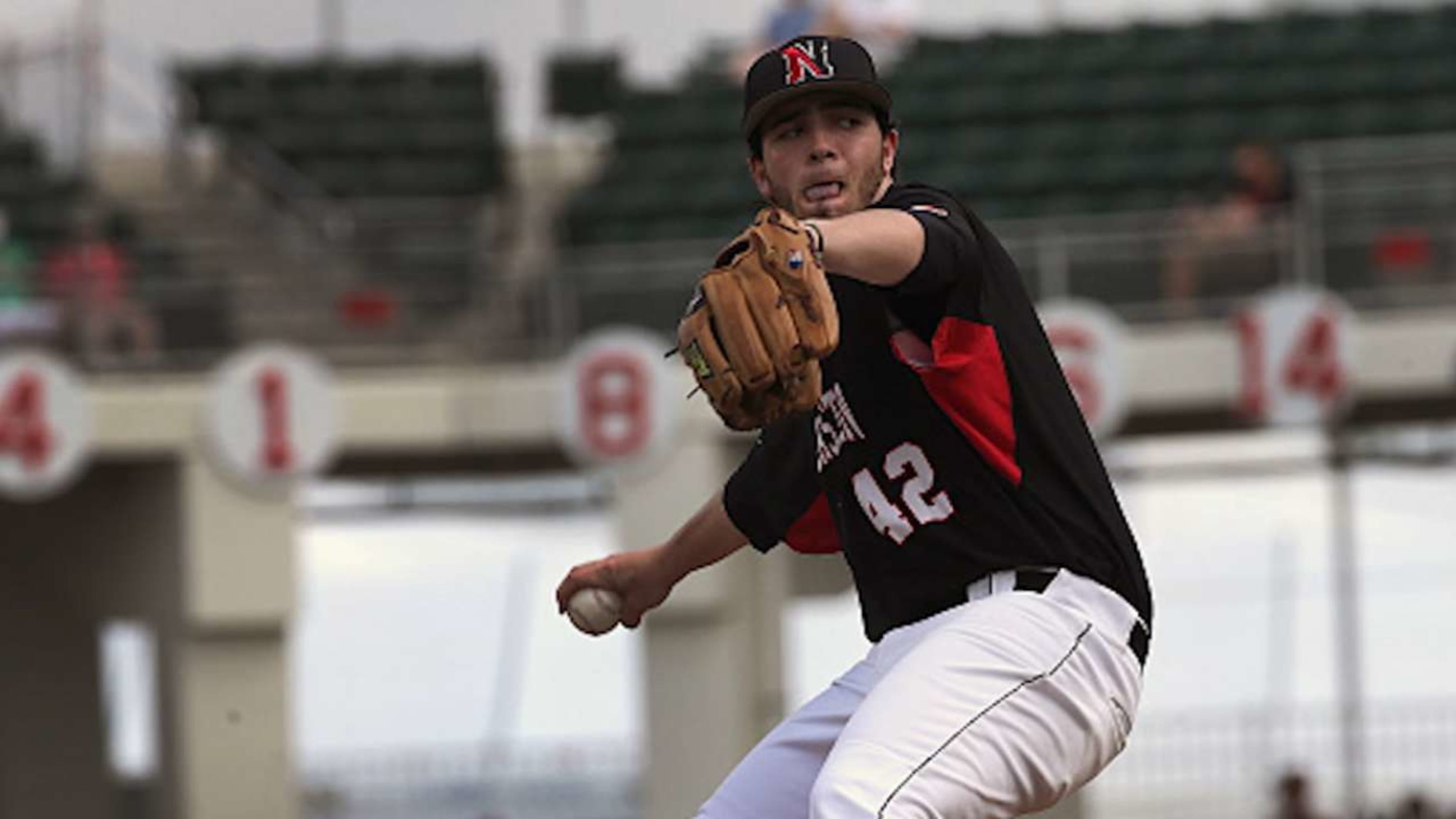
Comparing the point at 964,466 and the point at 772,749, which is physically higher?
the point at 964,466

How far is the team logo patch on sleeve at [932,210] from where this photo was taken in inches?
133

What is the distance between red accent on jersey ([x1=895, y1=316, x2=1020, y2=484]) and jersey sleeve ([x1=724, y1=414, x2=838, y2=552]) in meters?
0.51

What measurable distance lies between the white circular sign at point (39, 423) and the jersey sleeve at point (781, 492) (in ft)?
29.1

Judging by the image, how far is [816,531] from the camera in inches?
163

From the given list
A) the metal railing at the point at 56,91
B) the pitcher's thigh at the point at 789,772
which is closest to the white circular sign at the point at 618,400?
the metal railing at the point at 56,91

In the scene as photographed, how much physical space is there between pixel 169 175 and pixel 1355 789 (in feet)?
25.5

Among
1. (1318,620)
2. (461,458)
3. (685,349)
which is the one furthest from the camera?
(1318,620)

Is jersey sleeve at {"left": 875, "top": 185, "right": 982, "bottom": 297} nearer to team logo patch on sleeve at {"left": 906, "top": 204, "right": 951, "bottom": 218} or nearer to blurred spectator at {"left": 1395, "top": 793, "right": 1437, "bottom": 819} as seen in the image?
team logo patch on sleeve at {"left": 906, "top": 204, "right": 951, "bottom": 218}

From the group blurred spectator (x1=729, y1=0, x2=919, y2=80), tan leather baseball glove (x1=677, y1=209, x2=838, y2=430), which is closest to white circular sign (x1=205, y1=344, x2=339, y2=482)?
blurred spectator (x1=729, y1=0, x2=919, y2=80)

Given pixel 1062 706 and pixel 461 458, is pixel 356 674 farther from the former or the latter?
pixel 1062 706

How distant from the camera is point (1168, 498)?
23.1 metres

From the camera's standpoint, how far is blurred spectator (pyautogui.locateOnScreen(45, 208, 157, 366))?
12602 millimetres

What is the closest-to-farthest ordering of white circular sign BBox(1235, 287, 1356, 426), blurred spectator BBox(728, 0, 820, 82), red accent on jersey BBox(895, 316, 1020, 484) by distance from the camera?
red accent on jersey BBox(895, 316, 1020, 484)
white circular sign BBox(1235, 287, 1356, 426)
blurred spectator BBox(728, 0, 820, 82)

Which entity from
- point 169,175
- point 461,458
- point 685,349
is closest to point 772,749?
point 685,349
